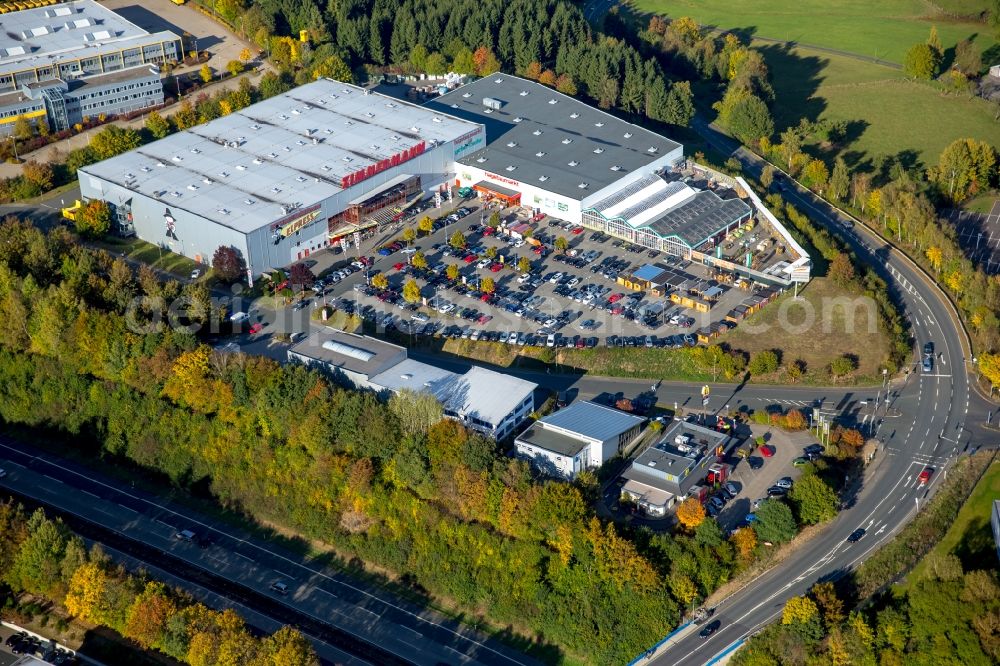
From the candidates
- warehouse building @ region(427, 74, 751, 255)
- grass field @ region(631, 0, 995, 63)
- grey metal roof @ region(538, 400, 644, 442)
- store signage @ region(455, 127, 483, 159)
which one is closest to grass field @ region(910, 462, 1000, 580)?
grey metal roof @ region(538, 400, 644, 442)

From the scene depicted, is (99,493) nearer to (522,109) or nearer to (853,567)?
(853,567)

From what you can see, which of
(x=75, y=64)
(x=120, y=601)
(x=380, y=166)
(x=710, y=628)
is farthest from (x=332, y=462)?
(x=75, y=64)

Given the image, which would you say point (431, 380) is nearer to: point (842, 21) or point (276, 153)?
point (276, 153)

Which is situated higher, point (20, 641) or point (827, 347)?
point (827, 347)

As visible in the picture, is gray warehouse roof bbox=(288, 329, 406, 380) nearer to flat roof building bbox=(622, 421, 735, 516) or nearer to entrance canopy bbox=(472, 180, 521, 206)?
flat roof building bbox=(622, 421, 735, 516)

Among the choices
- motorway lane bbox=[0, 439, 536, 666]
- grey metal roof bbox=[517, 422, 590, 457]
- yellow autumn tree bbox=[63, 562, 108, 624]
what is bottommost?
motorway lane bbox=[0, 439, 536, 666]

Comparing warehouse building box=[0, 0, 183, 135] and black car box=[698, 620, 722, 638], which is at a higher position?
warehouse building box=[0, 0, 183, 135]

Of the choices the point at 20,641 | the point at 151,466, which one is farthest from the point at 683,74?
the point at 20,641

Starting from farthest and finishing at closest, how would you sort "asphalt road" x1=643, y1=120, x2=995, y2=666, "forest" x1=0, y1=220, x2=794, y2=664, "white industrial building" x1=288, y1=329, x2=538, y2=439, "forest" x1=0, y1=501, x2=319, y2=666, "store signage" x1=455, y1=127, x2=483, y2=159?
"store signage" x1=455, y1=127, x2=483, y2=159 < "white industrial building" x1=288, y1=329, x2=538, y2=439 < "forest" x1=0, y1=220, x2=794, y2=664 < "asphalt road" x1=643, y1=120, x2=995, y2=666 < "forest" x1=0, y1=501, x2=319, y2=666
